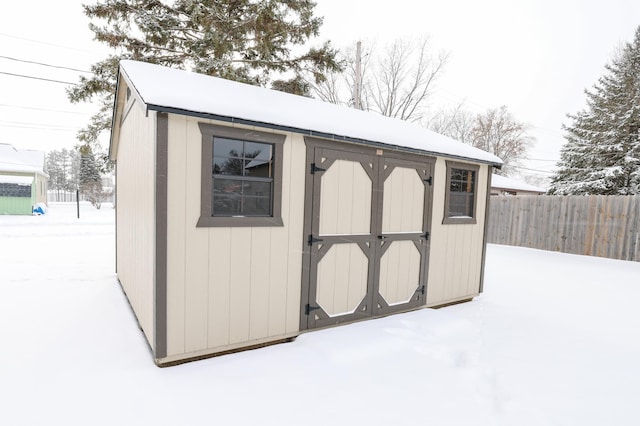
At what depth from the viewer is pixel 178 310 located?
296 centimetres

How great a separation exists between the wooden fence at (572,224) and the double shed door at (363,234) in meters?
7.58

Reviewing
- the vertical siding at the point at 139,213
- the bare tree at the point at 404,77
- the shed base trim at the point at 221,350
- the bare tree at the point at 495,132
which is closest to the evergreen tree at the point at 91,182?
the bare tree at the point at 404,77

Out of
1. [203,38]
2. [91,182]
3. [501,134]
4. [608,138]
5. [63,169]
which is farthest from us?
[63,169]

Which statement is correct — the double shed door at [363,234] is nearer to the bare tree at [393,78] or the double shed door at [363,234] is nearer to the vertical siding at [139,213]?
the vertical siding at [139,213]

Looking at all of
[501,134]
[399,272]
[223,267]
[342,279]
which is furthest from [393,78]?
[223,267]

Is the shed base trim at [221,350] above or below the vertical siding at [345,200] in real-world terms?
below

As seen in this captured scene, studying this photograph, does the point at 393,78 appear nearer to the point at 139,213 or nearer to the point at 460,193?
the point at 460,193

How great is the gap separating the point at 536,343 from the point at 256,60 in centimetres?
1055

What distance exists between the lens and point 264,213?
3385 millimetres

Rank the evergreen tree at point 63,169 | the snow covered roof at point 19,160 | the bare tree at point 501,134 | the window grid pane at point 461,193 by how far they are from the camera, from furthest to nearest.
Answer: the evergreen tree at point 63,169 < the bare tree at point 501,134 < the snow covered roof at point 19,160 < the window grid pane at point 461,193

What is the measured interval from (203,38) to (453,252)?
29.2ft

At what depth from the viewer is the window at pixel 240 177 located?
3018mm

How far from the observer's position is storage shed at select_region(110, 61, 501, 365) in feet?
9.56

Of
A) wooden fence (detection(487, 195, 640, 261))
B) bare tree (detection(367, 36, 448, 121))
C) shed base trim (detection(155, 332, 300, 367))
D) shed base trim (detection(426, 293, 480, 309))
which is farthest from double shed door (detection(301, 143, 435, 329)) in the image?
bare tree (detection(367, 36, 448, 121))
